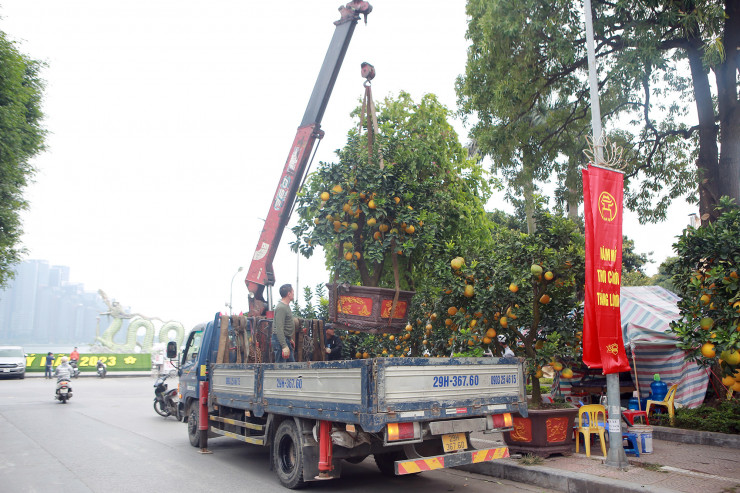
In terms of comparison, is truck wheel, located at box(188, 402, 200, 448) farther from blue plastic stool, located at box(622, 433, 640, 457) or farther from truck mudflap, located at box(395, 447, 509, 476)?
blue plastic stool, located at box(622, 433, 640, 457)

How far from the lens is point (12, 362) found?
29375 millimetres

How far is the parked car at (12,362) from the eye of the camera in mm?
29136

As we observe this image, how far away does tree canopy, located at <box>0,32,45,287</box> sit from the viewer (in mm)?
13422

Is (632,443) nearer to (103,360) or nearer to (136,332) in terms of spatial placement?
(103,360)

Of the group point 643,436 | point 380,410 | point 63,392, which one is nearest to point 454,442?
point 380,410

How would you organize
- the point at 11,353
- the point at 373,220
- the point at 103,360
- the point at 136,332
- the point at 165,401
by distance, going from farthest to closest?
1. the point at 136,332
2. the point at 103,360
3. the point at 11,353
4. the point at 165,401
5. the point at 373,220

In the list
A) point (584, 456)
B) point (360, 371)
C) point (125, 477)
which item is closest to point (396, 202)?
point (360, 371)

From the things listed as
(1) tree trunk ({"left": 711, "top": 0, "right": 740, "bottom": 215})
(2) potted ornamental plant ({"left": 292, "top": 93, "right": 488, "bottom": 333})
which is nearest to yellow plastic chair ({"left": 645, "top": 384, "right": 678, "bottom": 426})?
(1) tree trunk ({"left": 711, "top": 0, "right": 740, "bottom": 215})

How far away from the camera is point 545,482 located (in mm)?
6613

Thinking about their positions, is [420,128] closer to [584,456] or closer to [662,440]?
[584,456]

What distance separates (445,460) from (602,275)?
10.7 ft

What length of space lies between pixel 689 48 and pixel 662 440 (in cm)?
776

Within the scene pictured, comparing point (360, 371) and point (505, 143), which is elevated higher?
point (505, 143)

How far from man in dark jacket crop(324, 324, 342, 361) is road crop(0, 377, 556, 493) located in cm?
203
